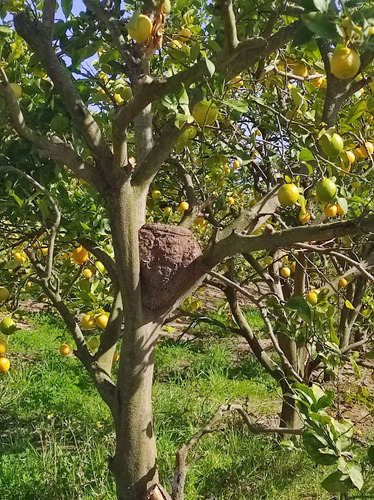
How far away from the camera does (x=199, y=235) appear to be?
4918 mm

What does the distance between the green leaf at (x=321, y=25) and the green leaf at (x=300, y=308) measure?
82 centimetres

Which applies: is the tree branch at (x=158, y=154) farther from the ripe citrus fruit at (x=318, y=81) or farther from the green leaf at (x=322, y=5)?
the ripe citrus fruit at (x=318, y=81)

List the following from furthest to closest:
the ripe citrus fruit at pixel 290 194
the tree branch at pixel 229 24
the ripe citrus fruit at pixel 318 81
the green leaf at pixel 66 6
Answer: the ripe citrus fruit at pixel 318 81 < the green leaf at pixel 66 6 < the ripe citrus fruit at pixel 290 194 < the tree branch at pixel 229 24

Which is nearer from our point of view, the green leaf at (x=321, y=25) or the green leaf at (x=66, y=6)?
the green leaf at (x=321, y=25)

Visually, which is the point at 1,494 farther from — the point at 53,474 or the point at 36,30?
the point at 36,30

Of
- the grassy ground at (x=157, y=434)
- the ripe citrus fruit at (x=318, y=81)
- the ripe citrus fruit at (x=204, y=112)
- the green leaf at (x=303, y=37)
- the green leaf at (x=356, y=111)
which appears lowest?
the grassy ground at (x=157, y=434)

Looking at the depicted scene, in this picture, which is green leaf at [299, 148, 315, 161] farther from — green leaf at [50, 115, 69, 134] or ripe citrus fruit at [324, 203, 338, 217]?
green leaf at [50, 115, 69, 134]

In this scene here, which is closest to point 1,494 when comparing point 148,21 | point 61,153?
point 61,153

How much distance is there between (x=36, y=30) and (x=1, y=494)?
2341 mm

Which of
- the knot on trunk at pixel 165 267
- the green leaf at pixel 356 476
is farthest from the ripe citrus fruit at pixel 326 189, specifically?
the green leaf at pixel 356 476

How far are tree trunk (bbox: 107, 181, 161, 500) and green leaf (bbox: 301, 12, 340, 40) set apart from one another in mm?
843

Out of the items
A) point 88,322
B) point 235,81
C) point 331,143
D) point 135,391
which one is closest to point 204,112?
point 331,143

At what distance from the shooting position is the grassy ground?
9.40 ft

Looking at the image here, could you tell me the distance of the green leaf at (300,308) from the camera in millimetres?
1531
